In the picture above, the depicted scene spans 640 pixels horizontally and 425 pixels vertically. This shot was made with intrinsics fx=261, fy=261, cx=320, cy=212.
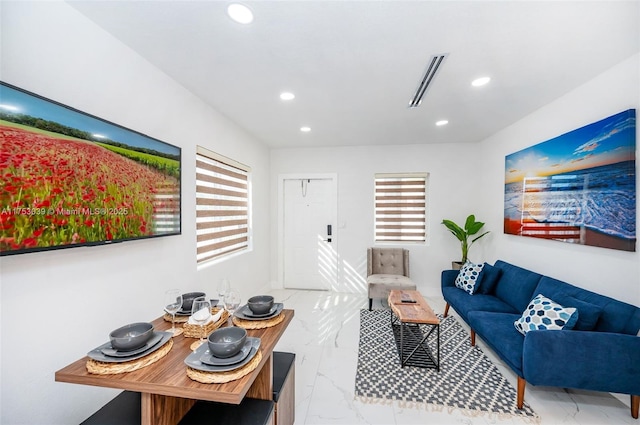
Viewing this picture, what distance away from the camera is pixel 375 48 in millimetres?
1818

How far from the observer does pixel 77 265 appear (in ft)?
4.90

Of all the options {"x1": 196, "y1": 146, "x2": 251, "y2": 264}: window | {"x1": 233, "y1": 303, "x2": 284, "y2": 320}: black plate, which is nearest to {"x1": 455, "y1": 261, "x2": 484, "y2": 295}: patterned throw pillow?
{"x1": 233, "y1": 303, "x2": 284, "y2": 320}: black plate

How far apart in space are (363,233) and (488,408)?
291 cm

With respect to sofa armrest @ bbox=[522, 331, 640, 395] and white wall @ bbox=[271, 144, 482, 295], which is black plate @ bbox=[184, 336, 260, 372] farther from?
white wall @ bbox=[271, 144, 482, 295]

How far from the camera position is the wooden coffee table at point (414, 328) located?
7.75ft

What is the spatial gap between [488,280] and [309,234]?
2772 millimetres

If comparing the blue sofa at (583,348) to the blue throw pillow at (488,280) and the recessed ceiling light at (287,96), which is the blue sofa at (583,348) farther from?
the recessed ceiling light at (287,96)

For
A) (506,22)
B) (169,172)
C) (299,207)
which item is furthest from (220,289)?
(299,207)

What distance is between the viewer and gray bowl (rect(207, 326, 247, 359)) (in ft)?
3.56

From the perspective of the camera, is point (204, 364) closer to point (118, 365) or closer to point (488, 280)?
point (118, 365)

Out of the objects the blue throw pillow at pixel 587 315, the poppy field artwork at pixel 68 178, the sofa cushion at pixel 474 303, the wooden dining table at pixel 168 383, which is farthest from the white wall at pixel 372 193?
the wooden dining table at pixel 168 383

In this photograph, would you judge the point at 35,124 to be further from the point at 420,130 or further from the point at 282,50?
the point at 420,130

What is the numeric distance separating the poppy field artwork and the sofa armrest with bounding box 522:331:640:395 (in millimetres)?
2862

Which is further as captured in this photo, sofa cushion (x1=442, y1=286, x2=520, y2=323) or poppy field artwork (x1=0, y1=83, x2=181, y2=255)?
sofa cushion (x1=442, y1=286, x2=520, y2=323)
